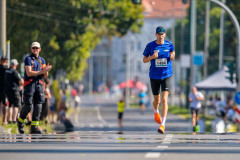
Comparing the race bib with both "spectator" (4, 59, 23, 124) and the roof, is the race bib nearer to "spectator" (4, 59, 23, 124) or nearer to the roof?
"spectator" (4, 59, 23, 124)

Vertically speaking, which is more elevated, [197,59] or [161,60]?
[197,59]

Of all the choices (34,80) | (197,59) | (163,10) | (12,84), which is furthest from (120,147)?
(163,10)

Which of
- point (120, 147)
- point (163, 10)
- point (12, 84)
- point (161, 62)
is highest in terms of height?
point (163, 10)

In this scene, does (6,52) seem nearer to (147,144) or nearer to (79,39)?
(147,144)

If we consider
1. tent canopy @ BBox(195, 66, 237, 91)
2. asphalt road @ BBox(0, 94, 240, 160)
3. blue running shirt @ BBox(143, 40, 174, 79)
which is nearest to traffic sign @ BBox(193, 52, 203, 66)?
tent canopy @ BBox(195, 66, 237, 91)

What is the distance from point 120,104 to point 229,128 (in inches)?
294

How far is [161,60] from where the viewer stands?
1381 cm

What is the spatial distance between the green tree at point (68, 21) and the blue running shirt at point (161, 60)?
79.3 feet

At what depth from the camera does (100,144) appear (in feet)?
36.4

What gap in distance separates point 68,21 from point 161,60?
26494 millimetres

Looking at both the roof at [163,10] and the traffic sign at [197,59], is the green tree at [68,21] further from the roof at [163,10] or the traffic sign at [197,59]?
the roof at [163,10]

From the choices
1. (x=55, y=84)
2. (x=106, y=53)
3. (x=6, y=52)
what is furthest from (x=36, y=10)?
(x=106, y=53)

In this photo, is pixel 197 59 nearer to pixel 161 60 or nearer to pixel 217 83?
pixel 217 83

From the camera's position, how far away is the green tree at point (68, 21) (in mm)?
38594
